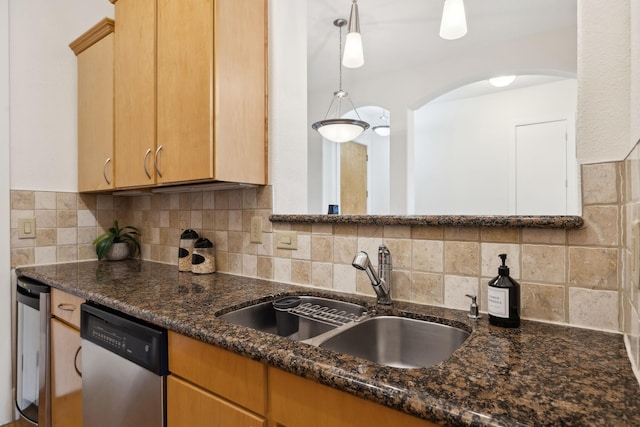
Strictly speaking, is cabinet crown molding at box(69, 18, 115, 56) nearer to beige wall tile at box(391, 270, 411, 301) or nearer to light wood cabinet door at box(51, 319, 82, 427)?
light wood cabinet door at box(51, 319, 82, 427)

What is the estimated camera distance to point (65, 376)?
1502mm

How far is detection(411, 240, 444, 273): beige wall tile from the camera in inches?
44.1

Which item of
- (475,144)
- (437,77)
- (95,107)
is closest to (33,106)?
(95,107)

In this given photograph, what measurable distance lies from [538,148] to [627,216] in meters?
3.86

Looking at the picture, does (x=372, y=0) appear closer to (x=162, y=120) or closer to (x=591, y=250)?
(x=162, y=120)

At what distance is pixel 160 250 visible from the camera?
2.13 meters

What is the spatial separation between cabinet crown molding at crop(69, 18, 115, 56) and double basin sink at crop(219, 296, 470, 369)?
5.64 feet

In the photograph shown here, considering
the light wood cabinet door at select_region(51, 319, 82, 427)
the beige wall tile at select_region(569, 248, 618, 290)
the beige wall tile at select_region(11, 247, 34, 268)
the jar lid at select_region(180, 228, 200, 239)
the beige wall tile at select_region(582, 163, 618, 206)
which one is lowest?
the light wood cabinet door at select_region(51, 319, 82, 427)

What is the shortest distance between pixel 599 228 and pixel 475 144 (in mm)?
4019

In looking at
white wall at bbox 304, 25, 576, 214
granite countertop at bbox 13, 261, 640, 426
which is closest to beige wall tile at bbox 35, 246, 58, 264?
granite countertop at bbox 13, 261, 640, 426

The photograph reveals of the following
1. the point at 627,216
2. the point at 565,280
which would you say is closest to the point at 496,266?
the point at 565,280

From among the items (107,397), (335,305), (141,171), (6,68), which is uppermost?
(6,68)

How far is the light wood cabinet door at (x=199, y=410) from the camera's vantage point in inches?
33.0

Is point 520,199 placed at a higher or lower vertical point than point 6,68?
lower
